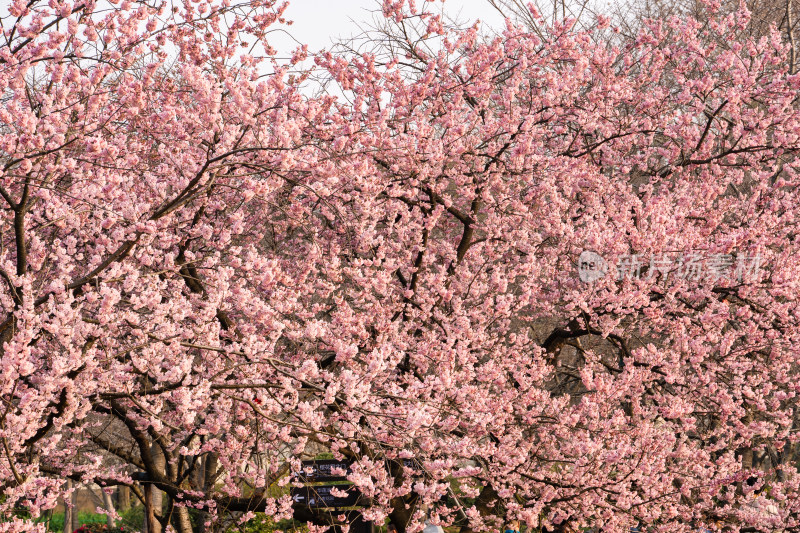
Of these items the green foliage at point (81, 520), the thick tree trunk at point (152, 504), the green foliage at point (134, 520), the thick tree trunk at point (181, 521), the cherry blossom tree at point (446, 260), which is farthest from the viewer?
the green foliage at point (81, 520)

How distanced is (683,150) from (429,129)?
365 cm

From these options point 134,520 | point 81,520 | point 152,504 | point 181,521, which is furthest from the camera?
point 81,520

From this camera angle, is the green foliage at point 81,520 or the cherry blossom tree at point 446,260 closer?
the cherry blossom tree at point 446,260

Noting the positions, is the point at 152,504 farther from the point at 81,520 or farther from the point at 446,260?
the point at 81,520

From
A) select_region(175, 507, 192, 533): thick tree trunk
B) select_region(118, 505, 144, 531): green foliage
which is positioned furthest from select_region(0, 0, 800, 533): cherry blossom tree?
select_region(118, 505, 144, 531): green foliage

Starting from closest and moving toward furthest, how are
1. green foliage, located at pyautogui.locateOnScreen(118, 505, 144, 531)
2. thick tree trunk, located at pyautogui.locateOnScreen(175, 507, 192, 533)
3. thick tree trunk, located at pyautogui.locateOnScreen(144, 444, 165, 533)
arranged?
thick tree trunk, located at pyautogui.locateOnScreen(144, 444, 165, 533) → thick tree trunk, located at pyautogui.locateOnScreen(175, 507, 192, 533) → green foliage, located at pyautogui.locateOnScreen(118, 505, 144, 531)

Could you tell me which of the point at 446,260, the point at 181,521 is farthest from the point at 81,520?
the point at 446,260

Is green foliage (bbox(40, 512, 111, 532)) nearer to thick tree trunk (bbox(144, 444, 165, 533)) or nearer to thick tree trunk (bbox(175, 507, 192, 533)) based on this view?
thick tree trunk (bbox(144, 444, 165, 533))

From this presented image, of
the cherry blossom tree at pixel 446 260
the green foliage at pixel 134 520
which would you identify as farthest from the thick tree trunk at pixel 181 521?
the green foliage at pixel 134 520

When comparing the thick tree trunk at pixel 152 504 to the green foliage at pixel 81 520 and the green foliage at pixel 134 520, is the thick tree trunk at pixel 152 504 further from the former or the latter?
the green foliage at pixel 81 520

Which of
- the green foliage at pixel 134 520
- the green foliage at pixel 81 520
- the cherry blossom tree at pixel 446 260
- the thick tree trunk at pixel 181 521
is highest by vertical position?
the cherry blossom tree at pixel 446 260

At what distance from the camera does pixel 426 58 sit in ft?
29.0

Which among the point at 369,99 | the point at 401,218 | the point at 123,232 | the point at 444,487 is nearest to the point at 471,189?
the point at 401,218

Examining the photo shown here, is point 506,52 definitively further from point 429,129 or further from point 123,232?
point 123,232
